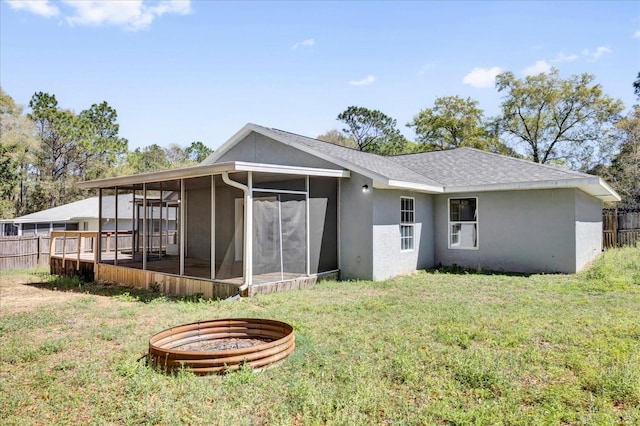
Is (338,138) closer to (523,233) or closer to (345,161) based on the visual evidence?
(523,233)

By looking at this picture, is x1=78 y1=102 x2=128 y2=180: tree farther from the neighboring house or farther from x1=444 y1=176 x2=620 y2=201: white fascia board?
x1=444 y1=176 x2=620 y2=201: white fascia board

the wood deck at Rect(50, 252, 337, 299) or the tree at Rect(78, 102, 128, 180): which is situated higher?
the tree at Rect(78, 102, 128, 180)

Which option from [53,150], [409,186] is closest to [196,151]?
[53,150]

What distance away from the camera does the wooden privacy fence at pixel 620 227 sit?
1630cm

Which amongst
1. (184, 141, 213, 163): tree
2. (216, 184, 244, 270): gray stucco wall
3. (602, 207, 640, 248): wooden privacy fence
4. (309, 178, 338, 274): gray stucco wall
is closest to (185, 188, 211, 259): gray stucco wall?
(216, 184, 244, 270): gray stucco wall

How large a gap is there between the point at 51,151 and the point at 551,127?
3608 centimetres

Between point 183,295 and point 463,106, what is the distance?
26.6 m

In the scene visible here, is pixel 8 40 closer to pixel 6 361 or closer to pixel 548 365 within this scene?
pixel 6 361

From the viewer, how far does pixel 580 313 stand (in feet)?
19.8

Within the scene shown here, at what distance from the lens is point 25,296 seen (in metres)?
8.91

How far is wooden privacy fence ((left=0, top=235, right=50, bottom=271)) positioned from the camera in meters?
13.8

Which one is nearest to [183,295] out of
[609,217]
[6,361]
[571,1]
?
[6,361]

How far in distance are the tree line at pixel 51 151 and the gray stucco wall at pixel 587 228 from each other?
28.6 metres

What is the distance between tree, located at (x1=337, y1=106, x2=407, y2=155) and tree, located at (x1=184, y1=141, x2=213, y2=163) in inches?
782
